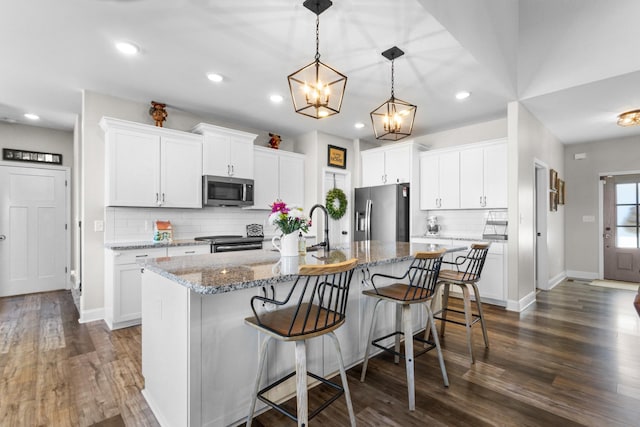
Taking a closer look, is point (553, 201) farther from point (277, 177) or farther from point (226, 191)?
point (226, 191)

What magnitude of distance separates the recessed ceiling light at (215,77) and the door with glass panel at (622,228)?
22.6 feet

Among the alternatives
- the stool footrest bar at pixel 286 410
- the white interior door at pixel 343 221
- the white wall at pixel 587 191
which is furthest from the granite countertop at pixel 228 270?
the white wall at pixel 587 191

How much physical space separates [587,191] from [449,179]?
129 inches

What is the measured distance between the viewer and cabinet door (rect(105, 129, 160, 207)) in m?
3.59

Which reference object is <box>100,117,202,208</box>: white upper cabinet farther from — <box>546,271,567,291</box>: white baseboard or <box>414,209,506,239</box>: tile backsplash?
<box>546,271,567,291</box>: white baseboard

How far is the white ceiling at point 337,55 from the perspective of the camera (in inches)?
92.4

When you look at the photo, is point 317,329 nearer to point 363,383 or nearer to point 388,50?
point 363,383

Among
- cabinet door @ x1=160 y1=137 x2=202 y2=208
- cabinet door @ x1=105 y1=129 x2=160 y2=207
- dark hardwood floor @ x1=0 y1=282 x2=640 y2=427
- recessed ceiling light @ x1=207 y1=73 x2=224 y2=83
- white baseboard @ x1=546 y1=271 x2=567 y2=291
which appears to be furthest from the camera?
white baseboard @ x1=546 y1=271 x2=567 y2=291

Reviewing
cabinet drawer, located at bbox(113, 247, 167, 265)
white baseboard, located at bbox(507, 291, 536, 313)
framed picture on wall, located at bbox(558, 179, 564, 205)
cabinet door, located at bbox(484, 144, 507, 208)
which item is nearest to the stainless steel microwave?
cabinet drawer, located at bbox(113, 247, 167, 265)

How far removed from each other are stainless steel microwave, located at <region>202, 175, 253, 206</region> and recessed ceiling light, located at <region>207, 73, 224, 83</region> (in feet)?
4.32

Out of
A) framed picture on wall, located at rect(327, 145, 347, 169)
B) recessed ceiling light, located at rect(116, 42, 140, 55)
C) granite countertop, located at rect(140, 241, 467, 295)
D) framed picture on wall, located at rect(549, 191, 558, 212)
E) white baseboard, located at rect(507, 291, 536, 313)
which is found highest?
recessed ceiling light, located at rect(116, 42, 140, 55)

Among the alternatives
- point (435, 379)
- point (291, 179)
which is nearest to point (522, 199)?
point (435, 379)

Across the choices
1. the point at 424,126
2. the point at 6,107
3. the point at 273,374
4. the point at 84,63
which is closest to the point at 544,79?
the point at 424,126

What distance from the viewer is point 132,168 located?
3717 millimetres
